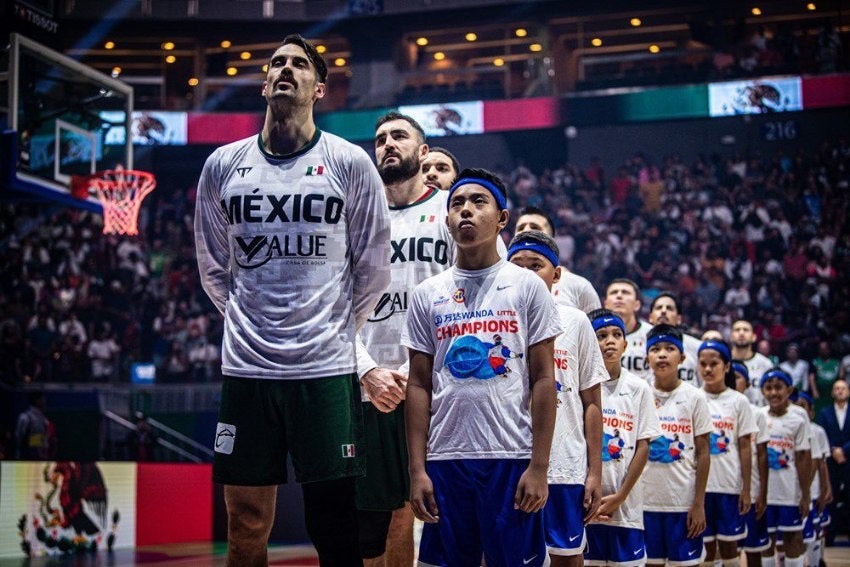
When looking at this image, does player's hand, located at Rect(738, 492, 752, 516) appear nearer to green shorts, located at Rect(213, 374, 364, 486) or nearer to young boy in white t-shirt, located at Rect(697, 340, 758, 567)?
young boy in white t-shirt, located at Rect(697, 340, 758, 567)

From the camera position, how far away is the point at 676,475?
729 centimetres

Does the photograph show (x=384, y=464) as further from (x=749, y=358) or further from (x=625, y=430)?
(x=749, y=358)

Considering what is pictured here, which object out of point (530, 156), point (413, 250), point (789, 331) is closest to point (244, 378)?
point (413, 250)

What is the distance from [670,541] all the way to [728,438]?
1.67m

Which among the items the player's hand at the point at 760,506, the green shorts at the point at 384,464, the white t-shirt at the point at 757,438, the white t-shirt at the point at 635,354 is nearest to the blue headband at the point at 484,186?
the green shorts at the point at 384,464

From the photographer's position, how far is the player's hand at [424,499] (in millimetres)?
3824

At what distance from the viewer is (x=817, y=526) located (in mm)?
11383

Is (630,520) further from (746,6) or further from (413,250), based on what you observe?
(746,6)

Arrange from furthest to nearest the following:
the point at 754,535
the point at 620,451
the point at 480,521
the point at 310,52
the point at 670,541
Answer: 1. the point at 754,535
2. the point at 670,541
3. the point at 620,451
4. the point at 310,52
5. the point at 480,521

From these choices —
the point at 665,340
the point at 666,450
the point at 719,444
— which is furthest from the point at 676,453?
the point at 719,444

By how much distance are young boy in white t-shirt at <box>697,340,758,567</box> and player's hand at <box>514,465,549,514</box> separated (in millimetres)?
5016

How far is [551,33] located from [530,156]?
368cm

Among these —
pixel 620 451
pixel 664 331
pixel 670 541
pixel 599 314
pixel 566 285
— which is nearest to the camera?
pixel 620 451

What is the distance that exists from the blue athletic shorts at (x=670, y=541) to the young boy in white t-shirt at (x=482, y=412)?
3690 millimetres
